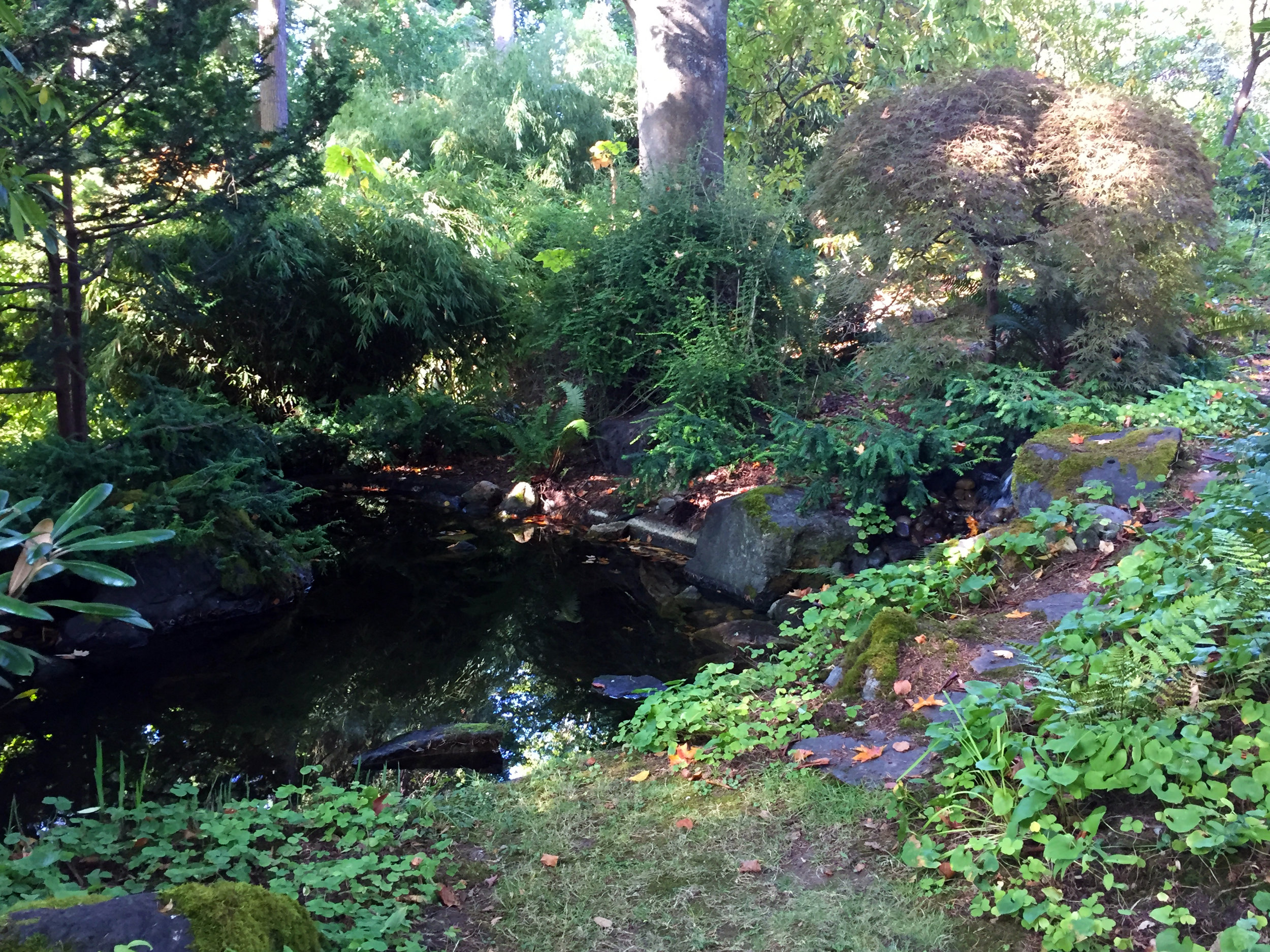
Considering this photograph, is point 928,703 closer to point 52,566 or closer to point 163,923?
point 163,923

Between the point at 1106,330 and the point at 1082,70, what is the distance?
6383 mm

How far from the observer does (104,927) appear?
214 centimetres

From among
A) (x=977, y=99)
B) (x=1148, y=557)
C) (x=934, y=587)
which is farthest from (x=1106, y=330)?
(x=1148, y=557)

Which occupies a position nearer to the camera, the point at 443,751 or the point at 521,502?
the point at 443,751

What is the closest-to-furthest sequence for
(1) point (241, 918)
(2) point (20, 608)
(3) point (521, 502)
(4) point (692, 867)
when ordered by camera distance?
1. (2) point (20, 608)
2. (1) point (241, 918)
3. (4) point (692, 867)
4. (3) point (521, 502)

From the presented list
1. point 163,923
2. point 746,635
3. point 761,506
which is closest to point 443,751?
point 746,635

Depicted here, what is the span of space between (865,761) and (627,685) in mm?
2167

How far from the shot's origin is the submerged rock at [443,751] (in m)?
4.61

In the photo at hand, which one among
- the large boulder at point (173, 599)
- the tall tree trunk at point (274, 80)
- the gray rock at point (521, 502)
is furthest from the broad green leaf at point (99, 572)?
the tall tree trunk at point (274, 80)

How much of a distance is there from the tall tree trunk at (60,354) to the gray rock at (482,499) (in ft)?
13.1

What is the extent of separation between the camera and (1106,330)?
7.12 m

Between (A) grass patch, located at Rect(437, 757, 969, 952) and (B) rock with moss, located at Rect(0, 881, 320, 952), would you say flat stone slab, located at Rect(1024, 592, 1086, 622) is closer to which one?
(A) grass patch, located at Rect(437, 757, 969, 952)

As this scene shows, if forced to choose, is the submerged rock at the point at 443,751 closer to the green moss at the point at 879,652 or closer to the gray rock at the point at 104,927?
the green moss at the point at 879,652

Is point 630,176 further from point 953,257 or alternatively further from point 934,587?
point 934,587
